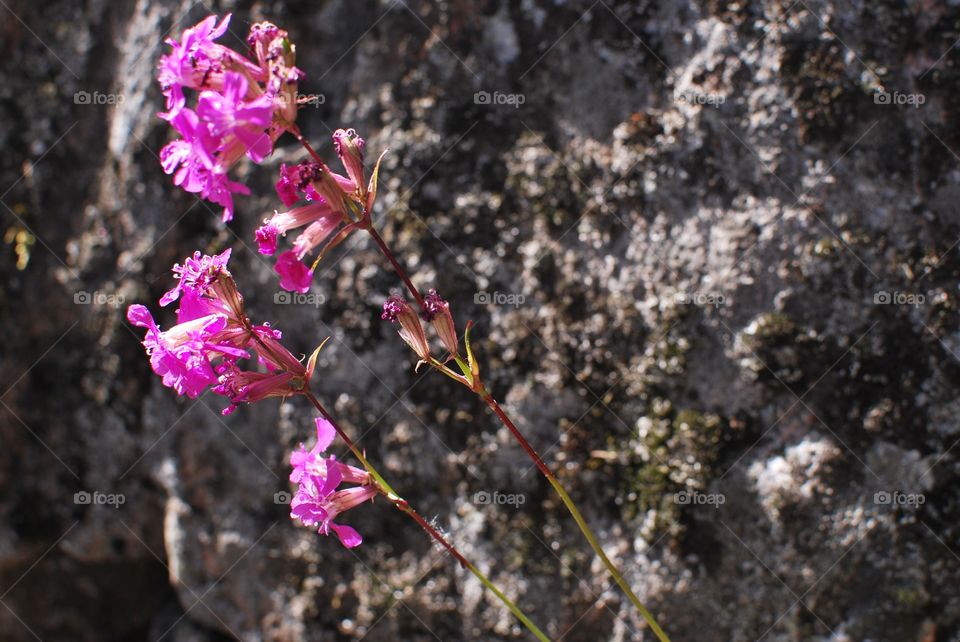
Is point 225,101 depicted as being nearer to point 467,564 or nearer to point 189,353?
point 189,353

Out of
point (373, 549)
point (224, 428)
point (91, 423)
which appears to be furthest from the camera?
point (91, 423)

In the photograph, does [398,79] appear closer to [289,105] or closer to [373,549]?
[289,105]

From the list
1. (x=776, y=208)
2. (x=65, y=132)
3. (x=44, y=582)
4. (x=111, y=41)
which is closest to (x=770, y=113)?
(x=776, y=208)

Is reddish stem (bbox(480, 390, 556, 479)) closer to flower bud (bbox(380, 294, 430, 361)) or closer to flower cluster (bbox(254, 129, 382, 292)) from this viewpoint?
flower bud (bbox(380, 294, 430, 361))

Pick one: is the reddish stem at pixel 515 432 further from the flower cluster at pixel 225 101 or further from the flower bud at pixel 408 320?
the flower cluster at pixel 225 101

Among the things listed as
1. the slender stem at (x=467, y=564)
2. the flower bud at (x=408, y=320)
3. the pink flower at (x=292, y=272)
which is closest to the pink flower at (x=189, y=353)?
the pink flower at (x=292, y=272)

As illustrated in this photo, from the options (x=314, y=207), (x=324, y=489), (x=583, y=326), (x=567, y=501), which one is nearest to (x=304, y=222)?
(x=314, y=207)
